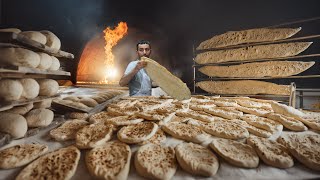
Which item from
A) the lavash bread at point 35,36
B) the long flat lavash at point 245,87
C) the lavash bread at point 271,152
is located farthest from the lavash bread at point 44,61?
the long flat lavash at point 245,87

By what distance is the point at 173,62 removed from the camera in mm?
7340

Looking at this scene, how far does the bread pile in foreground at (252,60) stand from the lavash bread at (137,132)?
344 centimetres

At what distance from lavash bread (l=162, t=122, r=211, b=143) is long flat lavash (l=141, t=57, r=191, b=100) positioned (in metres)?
1.25

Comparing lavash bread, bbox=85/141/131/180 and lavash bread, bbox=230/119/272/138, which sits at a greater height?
lavash bread, bbox=230/119/272/138

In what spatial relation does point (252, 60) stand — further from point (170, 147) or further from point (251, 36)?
point (170, 147)

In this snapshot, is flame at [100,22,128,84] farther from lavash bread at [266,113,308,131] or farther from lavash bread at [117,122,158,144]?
lavash bread at [266,113,308,131]

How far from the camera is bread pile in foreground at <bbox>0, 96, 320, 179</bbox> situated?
43.9 inches

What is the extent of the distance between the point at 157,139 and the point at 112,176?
21.1 inches

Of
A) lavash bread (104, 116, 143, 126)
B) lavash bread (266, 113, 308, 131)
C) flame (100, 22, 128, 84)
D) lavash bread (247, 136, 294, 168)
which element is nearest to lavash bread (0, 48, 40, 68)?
lavash bread (104, 116, 143, 126)

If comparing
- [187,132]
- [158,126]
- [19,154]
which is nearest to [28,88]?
[19,154]

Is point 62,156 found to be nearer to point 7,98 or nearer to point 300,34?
point 7,98

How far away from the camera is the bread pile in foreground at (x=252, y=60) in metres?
3.81

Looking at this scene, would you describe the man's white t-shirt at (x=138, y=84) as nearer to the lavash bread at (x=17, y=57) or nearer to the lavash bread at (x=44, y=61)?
the lavash bread at (x=44, y=61)

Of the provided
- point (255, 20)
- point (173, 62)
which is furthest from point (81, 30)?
point (255, 20)
